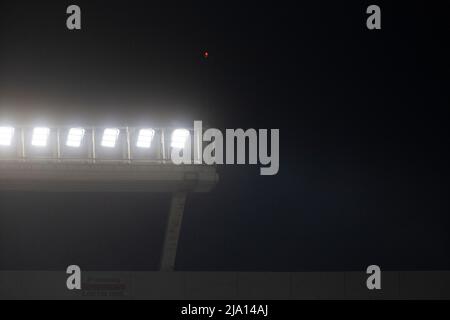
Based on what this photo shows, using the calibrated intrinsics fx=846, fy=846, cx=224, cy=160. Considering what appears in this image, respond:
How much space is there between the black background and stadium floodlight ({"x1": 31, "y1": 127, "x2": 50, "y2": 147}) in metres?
1.97

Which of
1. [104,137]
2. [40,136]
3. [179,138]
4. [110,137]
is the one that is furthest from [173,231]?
[40,136]

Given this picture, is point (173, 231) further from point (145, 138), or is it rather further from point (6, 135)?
point (6, 135)

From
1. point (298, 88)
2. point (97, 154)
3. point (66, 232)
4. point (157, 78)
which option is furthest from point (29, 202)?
point (298, 88)

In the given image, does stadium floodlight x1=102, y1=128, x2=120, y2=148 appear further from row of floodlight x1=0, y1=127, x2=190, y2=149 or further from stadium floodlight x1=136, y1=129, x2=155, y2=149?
stadium floodlight x1=136, y1=129, x2=155, y2=149

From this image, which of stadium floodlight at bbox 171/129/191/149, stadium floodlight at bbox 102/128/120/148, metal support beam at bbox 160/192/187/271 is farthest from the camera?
metal support beam at bbox 160/192/187/271

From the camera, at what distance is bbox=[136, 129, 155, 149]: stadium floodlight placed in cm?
3928

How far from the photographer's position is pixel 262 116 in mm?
41688

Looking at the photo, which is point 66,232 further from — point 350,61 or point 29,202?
point 350,61

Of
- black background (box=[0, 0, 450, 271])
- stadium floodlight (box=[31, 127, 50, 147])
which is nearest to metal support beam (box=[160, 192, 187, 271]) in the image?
black background (box=[0, 0, 450, 271])

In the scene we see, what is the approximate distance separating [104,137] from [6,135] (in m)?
4.46
